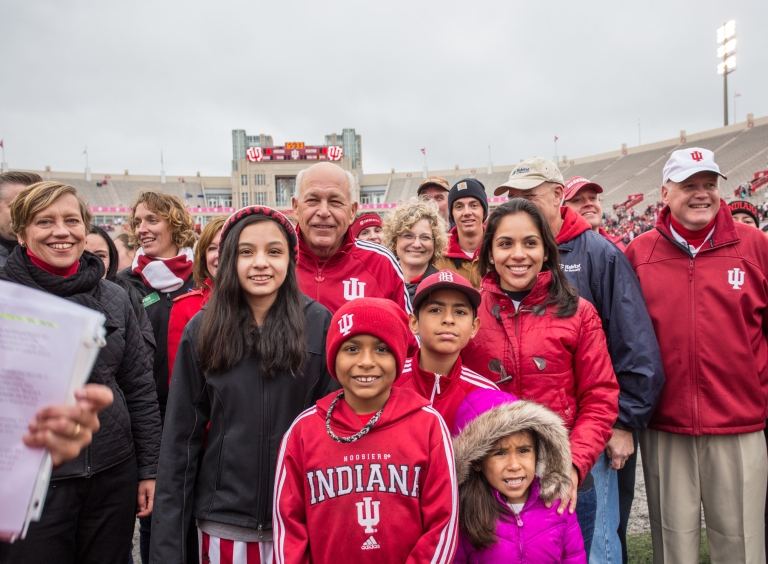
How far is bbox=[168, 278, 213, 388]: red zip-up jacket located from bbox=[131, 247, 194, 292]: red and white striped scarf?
29 cm

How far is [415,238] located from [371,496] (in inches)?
106

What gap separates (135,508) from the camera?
252cm

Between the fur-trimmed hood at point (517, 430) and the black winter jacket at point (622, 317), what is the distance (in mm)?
705

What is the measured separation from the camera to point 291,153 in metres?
54.7

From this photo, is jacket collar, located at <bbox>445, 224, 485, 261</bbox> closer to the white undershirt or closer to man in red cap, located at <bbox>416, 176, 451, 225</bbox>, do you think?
man in red cap, located at <bbox>416, 176, 451, 225</bbox>

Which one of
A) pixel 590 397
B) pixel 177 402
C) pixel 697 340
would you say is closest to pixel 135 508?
pixel 177 402

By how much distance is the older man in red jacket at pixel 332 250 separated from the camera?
293 cm

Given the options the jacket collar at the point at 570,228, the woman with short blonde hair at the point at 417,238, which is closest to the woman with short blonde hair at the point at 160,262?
the woman with short blonde hair at the point at 417,238

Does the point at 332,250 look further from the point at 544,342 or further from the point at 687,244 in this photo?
the point at 687,244

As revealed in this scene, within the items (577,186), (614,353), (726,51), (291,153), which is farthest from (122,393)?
(291,153)

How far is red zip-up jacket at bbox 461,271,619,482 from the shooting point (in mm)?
2359

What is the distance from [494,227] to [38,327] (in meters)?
2.13

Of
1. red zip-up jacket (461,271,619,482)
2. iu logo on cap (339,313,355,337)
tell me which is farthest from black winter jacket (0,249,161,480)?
red zip-up jacket (461,271,619,482)

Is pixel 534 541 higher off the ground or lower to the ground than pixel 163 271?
lower
